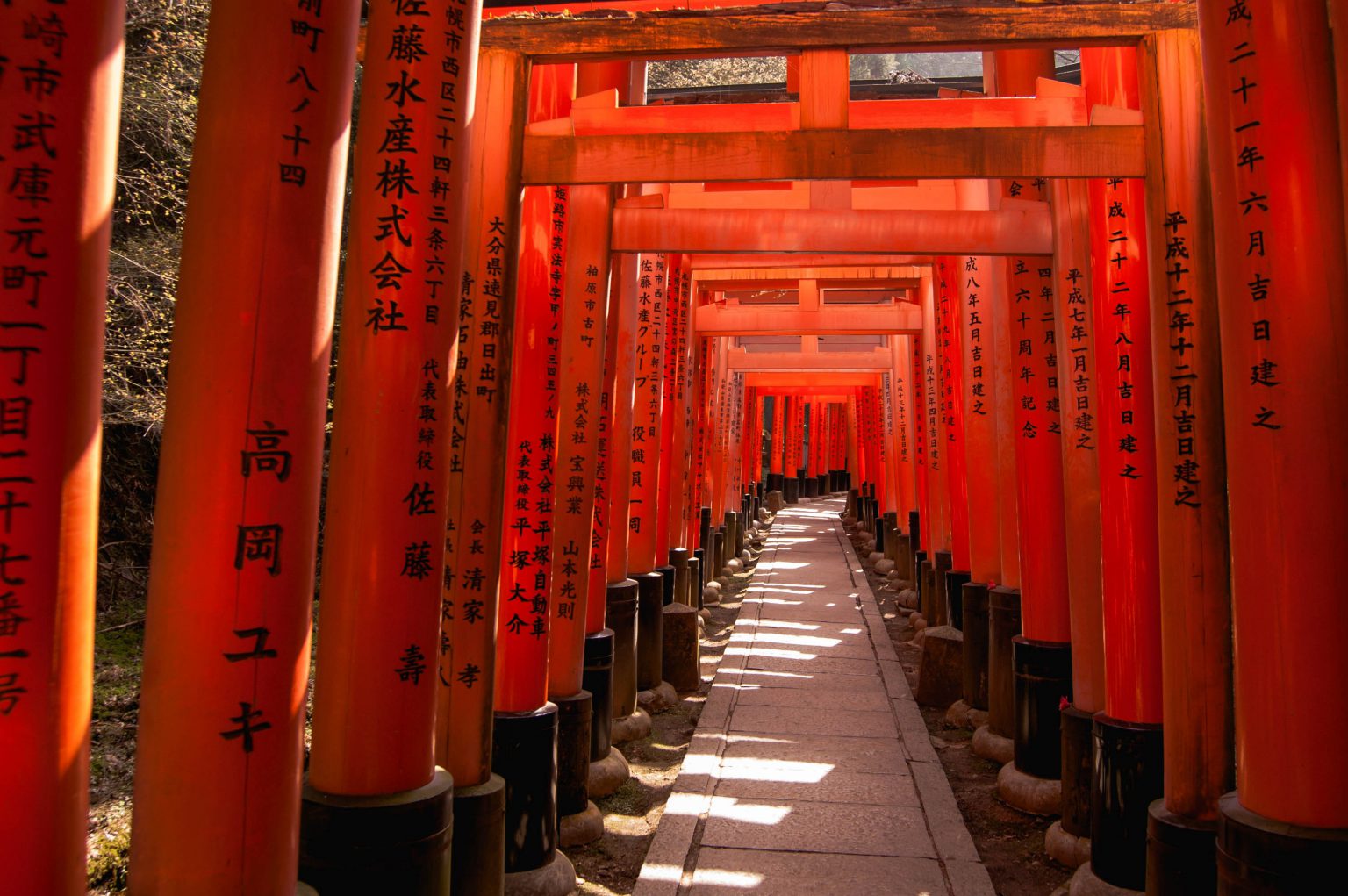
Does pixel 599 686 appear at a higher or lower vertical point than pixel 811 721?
higher

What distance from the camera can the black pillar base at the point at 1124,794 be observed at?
422 cm

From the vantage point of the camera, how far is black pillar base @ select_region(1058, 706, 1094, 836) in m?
5.00

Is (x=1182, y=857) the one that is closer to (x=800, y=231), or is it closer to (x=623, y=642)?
(x=800, y=231)

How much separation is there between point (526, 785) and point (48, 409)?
10.3ft

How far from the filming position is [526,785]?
15.0ft

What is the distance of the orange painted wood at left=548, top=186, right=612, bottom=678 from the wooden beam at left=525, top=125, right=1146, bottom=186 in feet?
4.34

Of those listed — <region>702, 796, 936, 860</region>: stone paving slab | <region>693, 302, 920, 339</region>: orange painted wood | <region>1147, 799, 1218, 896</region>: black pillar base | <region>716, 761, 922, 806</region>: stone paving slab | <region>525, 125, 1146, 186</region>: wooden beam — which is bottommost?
<region>702, 796, 936, 860</region>: stone paving slab

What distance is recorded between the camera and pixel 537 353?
488 centimetres

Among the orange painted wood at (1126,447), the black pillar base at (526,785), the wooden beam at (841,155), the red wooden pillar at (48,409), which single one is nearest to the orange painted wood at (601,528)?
the black pillar base at (526,785)

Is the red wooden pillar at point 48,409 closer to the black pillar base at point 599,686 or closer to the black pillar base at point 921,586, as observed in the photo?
the black pillar base at point 599,686

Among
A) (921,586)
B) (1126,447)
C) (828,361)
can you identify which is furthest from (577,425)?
(828,361)

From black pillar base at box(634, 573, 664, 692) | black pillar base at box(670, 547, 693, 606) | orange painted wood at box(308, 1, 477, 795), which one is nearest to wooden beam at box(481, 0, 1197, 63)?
orange painted wood at box(308, 1, 477, 795)

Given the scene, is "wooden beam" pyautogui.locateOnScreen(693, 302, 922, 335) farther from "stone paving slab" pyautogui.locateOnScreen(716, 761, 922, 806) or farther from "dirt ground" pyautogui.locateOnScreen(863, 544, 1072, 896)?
"stone paving slab" pyautogui.locateOnScreen(716, 761, 922, 806)

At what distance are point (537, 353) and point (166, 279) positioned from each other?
3.44 meters
